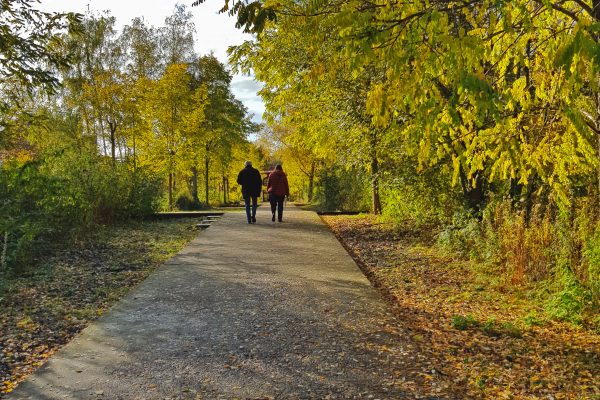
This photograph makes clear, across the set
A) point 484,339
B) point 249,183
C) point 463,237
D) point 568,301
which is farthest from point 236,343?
point 249,183

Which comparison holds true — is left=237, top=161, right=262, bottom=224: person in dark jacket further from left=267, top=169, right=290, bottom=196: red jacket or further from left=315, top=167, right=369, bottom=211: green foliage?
left=315, top=167, right=369, bottom=211: green foliage

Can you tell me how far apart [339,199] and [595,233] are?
1845cm

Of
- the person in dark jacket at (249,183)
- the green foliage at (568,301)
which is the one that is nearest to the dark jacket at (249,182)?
the person in dark jacket at (249,183)

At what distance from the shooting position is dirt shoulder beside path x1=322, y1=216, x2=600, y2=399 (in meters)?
3.72

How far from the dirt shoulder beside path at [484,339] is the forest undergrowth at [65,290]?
339cm

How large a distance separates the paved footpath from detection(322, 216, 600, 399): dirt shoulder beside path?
1.42 feet

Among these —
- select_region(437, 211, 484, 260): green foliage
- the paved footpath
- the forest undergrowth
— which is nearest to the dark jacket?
the forest undergrowth

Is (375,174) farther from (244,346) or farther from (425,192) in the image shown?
(244,346)

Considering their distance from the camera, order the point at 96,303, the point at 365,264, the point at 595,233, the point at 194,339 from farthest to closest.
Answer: the point at 365,264 < the point at 96,303 < the point at 595,233 < the point at 194,339

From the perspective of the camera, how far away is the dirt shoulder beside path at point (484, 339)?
372 cm

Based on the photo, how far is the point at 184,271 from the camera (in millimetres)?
7355

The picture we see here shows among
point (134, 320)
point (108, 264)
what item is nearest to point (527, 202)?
point (134, 320)

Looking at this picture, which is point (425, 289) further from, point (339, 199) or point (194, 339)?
point (339, 199)

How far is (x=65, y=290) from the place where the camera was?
658 cm
